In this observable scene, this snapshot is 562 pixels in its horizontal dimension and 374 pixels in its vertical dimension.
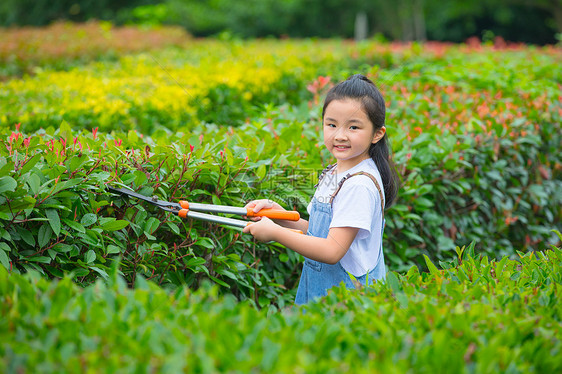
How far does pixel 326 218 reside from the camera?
2242 millimetres

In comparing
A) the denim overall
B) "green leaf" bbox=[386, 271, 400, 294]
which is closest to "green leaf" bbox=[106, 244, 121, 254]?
the denim overall

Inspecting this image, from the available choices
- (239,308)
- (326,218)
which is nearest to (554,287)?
(326,218)

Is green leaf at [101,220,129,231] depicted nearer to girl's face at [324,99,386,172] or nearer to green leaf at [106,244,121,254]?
green leaf at [106,244,121,254]

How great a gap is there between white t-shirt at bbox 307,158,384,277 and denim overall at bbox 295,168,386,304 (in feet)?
0.13

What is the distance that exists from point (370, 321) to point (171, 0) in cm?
2672

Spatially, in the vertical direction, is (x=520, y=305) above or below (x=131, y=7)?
below

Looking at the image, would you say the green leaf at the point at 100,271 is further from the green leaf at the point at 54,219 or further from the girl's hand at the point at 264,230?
the girl's hand at the point at 264,230

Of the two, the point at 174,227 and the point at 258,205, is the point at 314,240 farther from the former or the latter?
the point at 174,227

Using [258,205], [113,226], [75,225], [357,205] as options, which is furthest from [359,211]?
[75,225]

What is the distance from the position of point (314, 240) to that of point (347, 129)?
0.50 metres

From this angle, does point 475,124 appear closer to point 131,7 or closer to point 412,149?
point 412,149

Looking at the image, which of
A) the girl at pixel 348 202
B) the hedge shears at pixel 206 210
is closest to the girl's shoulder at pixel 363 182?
the girl at pixel 348 202

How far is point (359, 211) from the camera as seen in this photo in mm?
2045

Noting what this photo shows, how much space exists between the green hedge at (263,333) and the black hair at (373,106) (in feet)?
2.47
